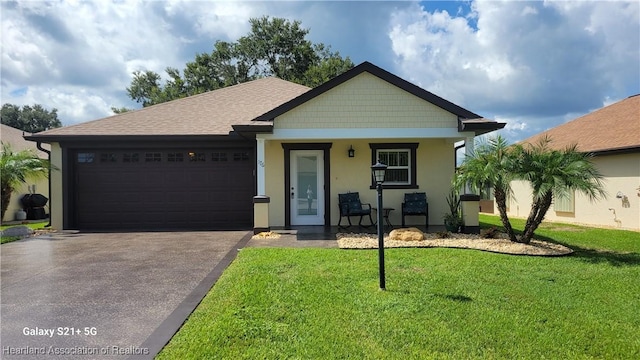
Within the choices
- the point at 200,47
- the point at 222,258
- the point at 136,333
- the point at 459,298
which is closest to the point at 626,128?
the point at 459,298

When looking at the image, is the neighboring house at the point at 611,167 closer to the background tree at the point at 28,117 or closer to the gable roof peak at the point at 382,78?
the gable roof peak at the point at 382,78

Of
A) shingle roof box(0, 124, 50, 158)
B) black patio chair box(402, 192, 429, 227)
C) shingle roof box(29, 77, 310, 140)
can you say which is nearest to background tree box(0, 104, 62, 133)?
shingle roof box(0, 124, 50, 158)

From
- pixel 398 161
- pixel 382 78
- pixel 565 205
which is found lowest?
pixel 565 205

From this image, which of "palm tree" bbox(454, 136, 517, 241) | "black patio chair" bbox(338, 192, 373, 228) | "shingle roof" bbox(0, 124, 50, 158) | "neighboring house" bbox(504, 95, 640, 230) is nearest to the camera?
"palm tree" bbox(454, 136, 517, 241)

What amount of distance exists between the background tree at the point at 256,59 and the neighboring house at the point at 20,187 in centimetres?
990

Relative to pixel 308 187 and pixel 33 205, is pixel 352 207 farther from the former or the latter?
pixel 33 205

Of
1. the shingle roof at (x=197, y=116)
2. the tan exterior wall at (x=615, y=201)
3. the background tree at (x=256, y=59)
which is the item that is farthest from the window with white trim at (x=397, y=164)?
the background tree at (x=256, y=59)

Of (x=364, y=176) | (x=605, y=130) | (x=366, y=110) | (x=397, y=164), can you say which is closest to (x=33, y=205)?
(x=364, y=176)

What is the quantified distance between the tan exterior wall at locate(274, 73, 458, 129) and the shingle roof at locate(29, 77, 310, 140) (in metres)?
1.60

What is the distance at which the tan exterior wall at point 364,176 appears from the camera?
36.2ft

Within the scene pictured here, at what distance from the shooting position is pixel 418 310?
4.12 meters

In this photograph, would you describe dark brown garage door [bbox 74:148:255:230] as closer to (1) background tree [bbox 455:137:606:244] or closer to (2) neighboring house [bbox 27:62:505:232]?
(2) neighboring house [bbox 27:62:505:232]

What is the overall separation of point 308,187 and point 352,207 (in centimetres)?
161

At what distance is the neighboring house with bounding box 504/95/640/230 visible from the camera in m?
11.4
